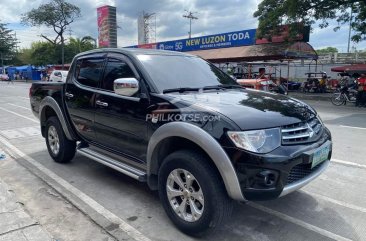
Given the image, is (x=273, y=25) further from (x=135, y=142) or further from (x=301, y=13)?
(x=135, y=142)

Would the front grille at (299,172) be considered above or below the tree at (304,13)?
below

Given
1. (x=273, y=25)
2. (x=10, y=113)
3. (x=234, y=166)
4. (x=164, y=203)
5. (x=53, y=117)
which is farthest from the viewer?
(x=273, y=25)

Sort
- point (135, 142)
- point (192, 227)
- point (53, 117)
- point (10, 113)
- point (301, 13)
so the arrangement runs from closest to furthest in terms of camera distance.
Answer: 1. point (192, 227)
2. point (135, 142)
3. point (53, 117)
4. point (10, 113)
5. point (301, 13)

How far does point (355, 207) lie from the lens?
3.94m

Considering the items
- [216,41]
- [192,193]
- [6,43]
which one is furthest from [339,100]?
[6,43]

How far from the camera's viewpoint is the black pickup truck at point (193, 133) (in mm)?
2918

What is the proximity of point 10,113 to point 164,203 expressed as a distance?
10.9 metres

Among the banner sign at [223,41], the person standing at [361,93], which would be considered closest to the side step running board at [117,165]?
the person standing at [361,93]

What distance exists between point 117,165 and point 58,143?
75.8 inches

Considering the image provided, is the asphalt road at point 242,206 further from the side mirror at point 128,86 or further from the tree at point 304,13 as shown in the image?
the tree at point 304,13

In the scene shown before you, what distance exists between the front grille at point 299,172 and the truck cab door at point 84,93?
8.93 feet

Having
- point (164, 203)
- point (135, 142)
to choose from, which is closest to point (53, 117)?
point (135, 142)

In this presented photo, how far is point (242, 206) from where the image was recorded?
13.1ft

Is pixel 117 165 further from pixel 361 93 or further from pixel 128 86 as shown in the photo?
pixel 361 93
